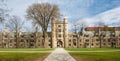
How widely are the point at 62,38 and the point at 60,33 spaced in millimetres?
2484

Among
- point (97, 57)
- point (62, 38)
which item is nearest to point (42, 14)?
point (62, 38)

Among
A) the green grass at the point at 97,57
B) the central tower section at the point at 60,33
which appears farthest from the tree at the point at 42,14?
the green grass at the point at 97,57

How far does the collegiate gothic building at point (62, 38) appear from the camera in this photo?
10262 centimetres

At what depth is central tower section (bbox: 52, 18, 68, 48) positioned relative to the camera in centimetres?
10356

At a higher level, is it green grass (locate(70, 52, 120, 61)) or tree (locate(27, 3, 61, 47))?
tree (locate(27, 3, 61, 47))

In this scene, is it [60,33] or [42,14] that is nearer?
[42,14]

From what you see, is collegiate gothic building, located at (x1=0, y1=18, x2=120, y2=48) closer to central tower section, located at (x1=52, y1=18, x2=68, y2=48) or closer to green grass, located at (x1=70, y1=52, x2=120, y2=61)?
central tower section, located at (x1=52, y1=18, x2=68, y2=48)

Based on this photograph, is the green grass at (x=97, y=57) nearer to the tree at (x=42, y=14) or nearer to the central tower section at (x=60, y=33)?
the tree at (x=42, y=14)

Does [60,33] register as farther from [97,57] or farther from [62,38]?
[97,57]

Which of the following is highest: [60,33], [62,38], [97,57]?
[60,33]

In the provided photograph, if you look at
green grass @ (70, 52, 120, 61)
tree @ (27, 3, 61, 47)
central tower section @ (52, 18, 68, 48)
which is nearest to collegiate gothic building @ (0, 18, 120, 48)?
central tower section @ (52, 18, 68, 48)

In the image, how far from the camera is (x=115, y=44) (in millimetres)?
113562

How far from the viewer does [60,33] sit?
349 feet

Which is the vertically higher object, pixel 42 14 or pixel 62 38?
pixel 42 14
